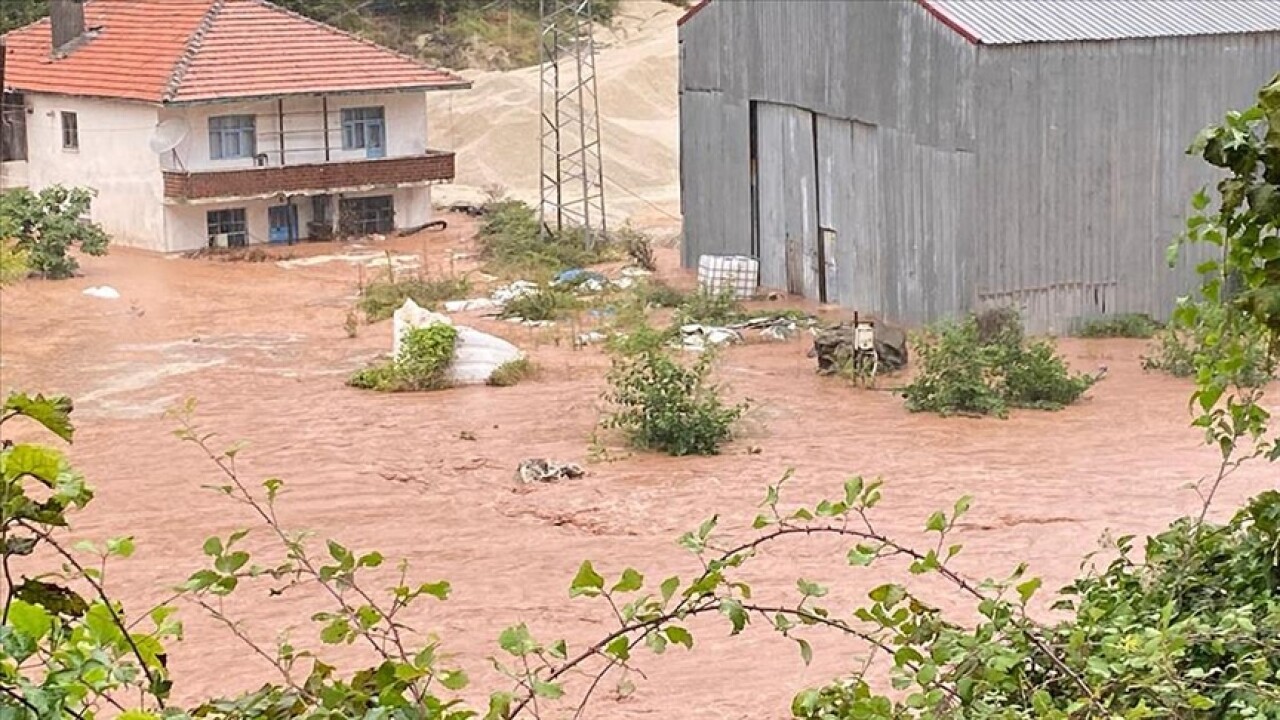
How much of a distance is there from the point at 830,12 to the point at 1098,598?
2176 cm

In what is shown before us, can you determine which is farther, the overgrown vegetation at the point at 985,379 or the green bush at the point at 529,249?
the green bush at the point at 529,249

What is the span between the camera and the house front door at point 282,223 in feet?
119

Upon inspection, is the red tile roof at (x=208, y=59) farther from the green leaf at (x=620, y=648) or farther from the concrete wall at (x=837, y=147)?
the green leaf at (x=620, y=648)

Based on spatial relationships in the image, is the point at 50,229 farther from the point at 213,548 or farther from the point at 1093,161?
the point at 213,548

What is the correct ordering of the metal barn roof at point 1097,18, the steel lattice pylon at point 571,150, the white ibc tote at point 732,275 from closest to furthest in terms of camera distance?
1. the metal barn roof at point 1097,18
2. the white ibc tote at point 732,275
3. the steel lattice pylon at point 571,150

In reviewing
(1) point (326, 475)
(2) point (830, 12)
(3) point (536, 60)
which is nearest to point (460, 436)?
(1) point (326, 475)

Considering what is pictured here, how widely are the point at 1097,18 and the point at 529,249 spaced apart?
11.5 meters

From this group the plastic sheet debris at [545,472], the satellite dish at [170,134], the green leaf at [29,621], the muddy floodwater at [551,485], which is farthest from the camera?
the satellite dish at [170,134]

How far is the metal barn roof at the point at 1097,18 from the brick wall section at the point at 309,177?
1462 cm

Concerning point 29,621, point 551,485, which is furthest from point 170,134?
point 29,621

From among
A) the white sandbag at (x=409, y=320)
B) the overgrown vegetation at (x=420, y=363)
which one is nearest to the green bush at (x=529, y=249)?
the white sandbag at (x=409, y=320)

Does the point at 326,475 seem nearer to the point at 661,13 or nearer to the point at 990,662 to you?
the point at 990,662

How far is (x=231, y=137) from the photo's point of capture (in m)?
35.6

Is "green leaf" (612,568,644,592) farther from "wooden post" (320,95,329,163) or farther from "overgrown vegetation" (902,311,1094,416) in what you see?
"wooden post" (320,95,329,163)
